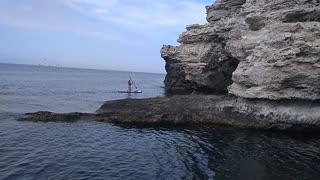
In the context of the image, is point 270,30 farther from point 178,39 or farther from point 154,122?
point 178,39

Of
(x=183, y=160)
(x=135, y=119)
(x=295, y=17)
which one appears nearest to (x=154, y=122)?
(x=135, y=119)

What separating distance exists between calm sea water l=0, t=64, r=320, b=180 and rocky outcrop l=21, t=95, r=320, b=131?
4.24 ft

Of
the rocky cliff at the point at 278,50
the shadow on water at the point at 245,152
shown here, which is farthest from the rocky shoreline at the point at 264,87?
the shadow on water at the point at 245,152

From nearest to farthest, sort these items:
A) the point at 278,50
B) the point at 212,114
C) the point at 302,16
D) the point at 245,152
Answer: the point at 245,152 < the point at 278,50 < the point at 302,16 < the point at 212,114

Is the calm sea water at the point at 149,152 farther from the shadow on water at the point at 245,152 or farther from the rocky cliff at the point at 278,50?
the rocky cliff at the point at 278,50

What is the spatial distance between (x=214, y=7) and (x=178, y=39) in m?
10.8

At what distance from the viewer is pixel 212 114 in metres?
34.0

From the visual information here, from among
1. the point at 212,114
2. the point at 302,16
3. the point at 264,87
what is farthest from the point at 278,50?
the point at 212,114

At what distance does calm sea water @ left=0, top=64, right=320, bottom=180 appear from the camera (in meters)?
19.4

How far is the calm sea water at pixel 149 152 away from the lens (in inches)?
764

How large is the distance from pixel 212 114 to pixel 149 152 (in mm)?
11913

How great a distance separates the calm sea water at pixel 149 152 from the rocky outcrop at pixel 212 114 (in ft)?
4.24

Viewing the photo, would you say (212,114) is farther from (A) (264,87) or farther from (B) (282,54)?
(B) (282,54)

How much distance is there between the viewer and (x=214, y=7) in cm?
5691
